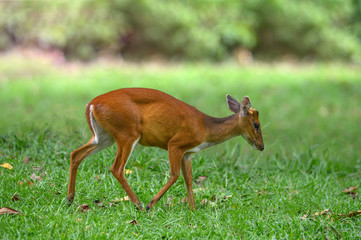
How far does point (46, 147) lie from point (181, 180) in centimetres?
147

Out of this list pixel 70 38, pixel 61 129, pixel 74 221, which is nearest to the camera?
pixel 74 221

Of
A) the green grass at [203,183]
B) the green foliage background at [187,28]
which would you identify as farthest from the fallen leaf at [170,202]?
the green foliage background at [187,28]

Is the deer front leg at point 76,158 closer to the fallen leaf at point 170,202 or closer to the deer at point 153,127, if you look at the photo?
the deer at point 153,127

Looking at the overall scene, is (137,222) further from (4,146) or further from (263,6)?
(263,6)

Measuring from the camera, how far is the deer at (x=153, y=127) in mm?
3791

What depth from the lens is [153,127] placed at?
3.86 metres

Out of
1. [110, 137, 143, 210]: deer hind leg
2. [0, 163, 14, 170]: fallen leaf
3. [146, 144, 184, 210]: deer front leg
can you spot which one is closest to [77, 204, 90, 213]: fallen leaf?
[110, 137, 143, 210]: deer hind leg

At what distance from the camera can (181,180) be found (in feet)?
15.4

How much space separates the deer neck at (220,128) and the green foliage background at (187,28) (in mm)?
10727

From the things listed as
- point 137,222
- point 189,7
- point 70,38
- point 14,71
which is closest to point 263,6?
point 189,7

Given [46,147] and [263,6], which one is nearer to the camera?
[46,147]

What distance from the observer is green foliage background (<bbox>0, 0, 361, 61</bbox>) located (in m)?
14.0

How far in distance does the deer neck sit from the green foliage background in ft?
35.2

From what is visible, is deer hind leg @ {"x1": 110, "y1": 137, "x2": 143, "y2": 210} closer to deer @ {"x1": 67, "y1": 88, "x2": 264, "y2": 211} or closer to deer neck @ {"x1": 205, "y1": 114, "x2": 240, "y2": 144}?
deer @ {"x1": 67, "y1": 88, "x2": 264, "y2": 211}
